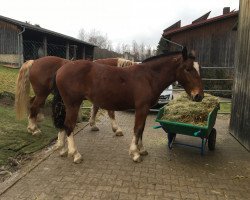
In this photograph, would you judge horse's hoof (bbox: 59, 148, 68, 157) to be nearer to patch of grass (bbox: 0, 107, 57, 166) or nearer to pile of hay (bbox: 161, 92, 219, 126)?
patch of grass (bbox: 0, 107, 57, 166)

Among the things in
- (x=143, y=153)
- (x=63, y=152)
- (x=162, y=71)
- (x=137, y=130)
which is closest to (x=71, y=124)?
(x=63, y=152)

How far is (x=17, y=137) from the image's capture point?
20.1 feet

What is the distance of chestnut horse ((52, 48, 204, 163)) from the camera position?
201 inches

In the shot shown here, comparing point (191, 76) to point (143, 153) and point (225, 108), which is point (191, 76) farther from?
point (225, 108)

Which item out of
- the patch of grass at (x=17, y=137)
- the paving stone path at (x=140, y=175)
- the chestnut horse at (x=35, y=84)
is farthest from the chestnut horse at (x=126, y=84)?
the chestnut horse at (x=35, y=84)

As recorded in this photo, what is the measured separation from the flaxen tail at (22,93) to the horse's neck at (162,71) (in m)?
3.02

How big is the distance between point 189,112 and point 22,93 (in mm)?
3759

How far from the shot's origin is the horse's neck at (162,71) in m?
5.24

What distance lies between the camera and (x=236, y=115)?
7160mm

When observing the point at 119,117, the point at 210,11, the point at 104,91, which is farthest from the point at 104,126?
the point at 210,11

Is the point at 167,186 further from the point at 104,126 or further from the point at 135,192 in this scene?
the point at 104,126

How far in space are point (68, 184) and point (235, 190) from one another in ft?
7.96

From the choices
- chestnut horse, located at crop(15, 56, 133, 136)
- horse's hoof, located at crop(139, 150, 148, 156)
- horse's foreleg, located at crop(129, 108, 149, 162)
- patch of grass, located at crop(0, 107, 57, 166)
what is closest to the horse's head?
horse's foreleg, located at crop(129, 108, 149, 162)

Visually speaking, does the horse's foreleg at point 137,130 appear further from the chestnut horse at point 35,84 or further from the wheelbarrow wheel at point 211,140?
the chestnut horse at point 35,84
